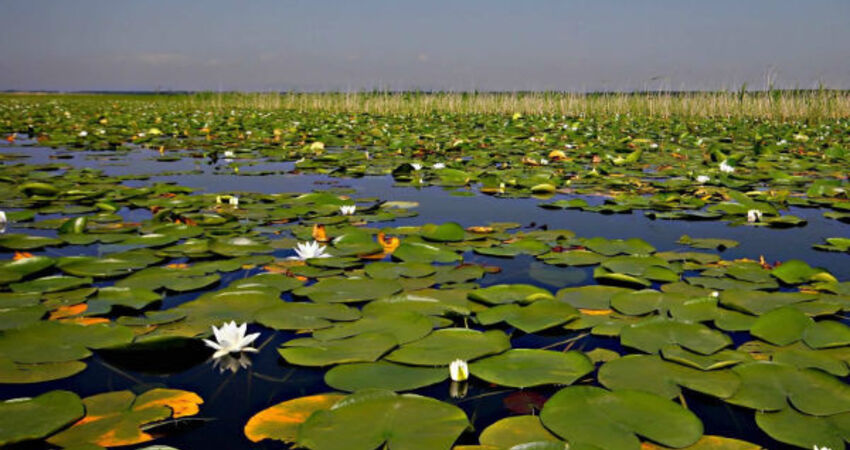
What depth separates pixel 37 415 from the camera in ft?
3.88

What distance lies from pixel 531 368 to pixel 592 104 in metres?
18.5

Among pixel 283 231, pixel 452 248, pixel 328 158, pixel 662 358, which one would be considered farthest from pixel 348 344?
pixel 328 158

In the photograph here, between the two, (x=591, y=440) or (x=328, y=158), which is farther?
(x=328, y=158)

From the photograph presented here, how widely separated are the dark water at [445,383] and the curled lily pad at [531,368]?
29mm

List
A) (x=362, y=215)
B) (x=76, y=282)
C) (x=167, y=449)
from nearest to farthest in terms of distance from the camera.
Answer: (x=167, y=449) → (x=76, y=282) → (x=362, y=215)

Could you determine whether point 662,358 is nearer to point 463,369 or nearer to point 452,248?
point 463,369

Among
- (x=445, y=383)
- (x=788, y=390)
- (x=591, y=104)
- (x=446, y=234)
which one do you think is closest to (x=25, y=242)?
(x=446, y=234)

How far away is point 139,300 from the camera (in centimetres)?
191

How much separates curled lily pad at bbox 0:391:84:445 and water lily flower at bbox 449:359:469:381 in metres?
0.82

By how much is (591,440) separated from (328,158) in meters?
5.43

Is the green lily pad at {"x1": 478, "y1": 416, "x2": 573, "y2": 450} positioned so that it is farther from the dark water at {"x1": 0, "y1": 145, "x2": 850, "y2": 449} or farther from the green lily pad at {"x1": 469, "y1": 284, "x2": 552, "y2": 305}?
the green lily pad at {"x1": 469, "y1": 284, "x2": 552, "y2": 305}

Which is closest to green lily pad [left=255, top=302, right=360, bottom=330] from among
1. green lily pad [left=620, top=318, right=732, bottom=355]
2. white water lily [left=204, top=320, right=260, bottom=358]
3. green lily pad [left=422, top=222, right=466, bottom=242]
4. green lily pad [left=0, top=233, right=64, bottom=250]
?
white water lily [left=204, top=320, right=260, bottom=358]

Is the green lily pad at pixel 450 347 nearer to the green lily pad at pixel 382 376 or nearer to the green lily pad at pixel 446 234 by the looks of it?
the green lily pad at pixel 382 376

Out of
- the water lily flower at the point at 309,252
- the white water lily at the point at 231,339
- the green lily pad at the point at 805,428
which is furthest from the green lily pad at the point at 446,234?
the green lily pad at the point at 805,428
